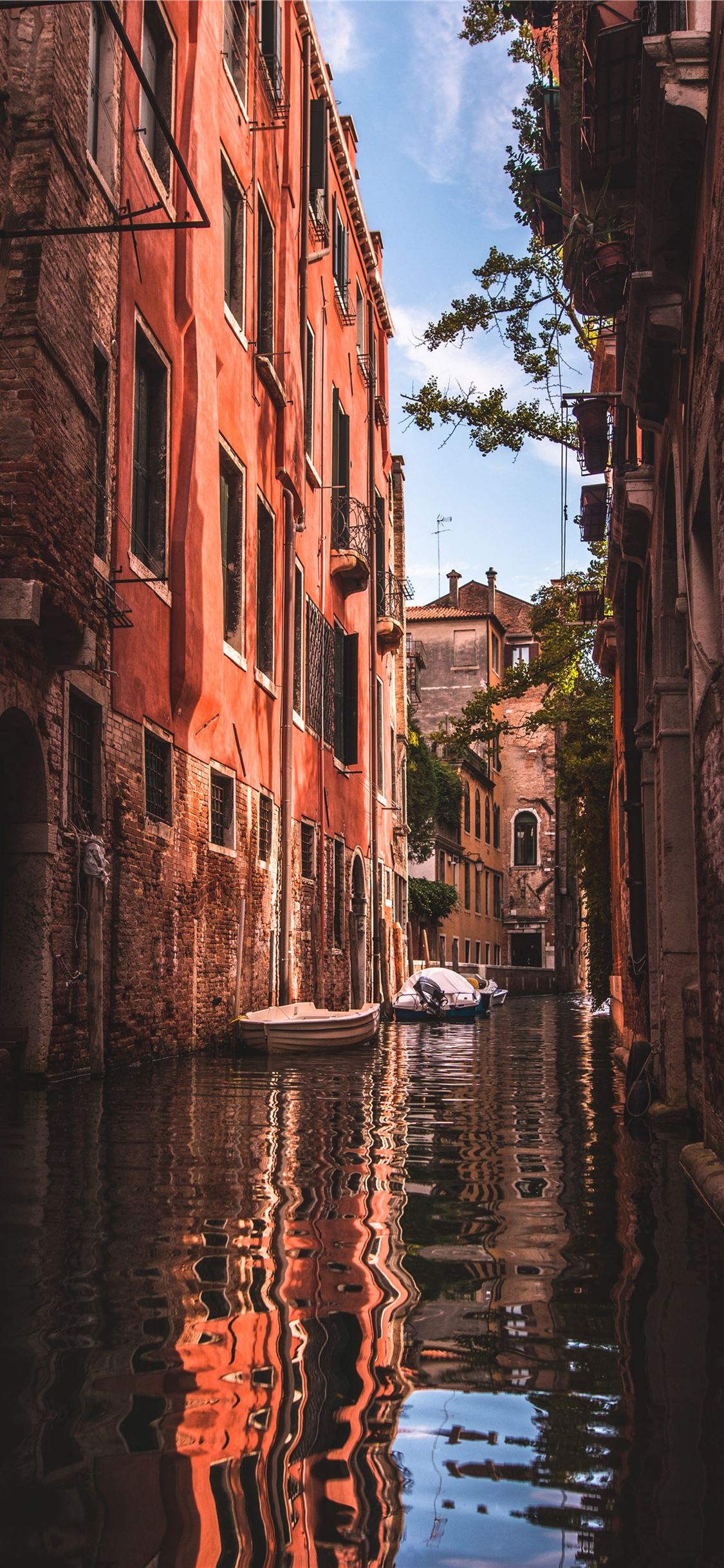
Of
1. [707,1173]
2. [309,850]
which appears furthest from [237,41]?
[707,1173]

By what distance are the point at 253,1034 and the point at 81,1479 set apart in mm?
11581

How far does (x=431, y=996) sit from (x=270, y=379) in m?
11.7

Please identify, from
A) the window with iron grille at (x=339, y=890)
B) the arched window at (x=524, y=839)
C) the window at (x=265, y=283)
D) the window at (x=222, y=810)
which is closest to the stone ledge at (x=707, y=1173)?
the window at (x=222, y=810)

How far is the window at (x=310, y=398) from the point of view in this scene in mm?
20859

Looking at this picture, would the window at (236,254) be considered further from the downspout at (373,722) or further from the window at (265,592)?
the downspout at (373,722)

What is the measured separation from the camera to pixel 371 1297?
141 inches

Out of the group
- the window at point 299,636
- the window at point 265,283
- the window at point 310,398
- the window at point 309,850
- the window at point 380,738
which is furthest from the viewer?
the window at point 380,738

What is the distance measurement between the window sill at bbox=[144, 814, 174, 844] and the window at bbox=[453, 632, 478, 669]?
3926cm

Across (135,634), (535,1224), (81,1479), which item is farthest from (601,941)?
(81,1479)

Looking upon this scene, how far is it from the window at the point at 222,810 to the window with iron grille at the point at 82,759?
395cm

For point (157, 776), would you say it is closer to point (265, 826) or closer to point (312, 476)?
point (265, 826)

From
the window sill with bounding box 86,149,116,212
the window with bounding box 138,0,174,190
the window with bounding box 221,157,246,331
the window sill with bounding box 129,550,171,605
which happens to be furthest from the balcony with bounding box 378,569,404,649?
the window sill with bounding box 86,149,116,212

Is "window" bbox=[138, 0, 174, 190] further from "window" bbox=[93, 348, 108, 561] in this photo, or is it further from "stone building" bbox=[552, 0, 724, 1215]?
"stone building" bbox=[552, 0, 724, 1215]

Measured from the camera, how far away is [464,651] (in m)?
51.5
